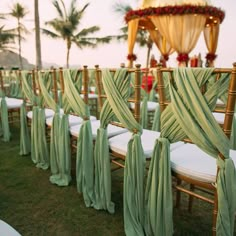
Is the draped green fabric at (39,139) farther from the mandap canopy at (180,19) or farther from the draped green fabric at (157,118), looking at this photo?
the mandap canopy at (180,19)

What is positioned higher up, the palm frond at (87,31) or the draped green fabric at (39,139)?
the palm frond at (87,31)

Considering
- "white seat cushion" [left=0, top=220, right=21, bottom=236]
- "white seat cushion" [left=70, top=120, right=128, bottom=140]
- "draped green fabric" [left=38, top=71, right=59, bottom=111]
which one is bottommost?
"white seat cushion" [left=0, top=220, right=21, bottom=236]

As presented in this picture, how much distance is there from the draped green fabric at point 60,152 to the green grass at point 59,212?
0.08 meters

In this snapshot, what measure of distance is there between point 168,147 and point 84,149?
722 millimetres

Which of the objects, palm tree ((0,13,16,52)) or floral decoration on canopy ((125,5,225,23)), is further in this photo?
palm tree ((0,13,16,52))

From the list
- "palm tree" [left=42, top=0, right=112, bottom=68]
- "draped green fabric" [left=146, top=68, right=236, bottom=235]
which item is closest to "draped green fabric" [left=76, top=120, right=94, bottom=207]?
"draped green fabric" [left=146, top=68, right=236, bottom=235]

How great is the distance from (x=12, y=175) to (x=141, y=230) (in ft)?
4.41

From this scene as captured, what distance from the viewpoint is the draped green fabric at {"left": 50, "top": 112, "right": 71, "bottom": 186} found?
200cm

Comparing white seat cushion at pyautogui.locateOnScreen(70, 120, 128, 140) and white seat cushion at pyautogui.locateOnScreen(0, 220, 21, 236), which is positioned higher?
white seat cushion at pyautogui.locateOnScreen(70, 120, 128, 140)

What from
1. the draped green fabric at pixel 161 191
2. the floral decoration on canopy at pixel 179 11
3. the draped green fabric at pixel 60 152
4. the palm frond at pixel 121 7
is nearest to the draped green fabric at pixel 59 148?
the draped green fabric at pixel 60 152

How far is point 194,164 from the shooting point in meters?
1.22

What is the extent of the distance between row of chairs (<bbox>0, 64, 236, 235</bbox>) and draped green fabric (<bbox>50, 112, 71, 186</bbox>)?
0.96 feet

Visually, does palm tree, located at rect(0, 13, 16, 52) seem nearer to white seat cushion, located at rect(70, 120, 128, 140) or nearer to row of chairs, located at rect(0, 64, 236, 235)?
white seat cushion, located at rect(70, 120, 128, 140)

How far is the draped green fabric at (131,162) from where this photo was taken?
1.37m
